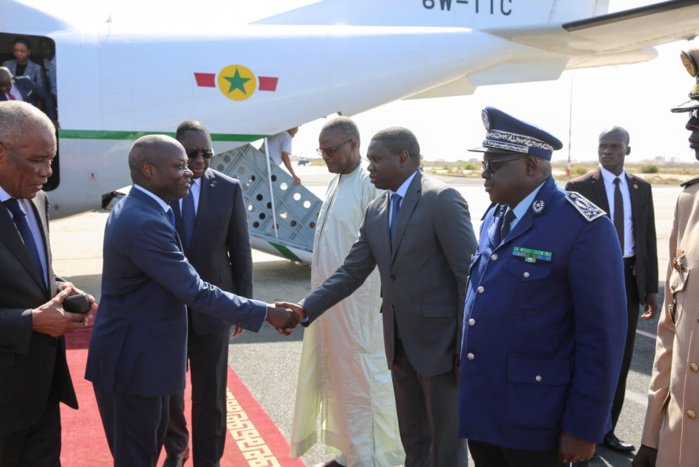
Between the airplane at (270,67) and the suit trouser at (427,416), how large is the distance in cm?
512

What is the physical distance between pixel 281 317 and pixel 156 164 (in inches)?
39.8

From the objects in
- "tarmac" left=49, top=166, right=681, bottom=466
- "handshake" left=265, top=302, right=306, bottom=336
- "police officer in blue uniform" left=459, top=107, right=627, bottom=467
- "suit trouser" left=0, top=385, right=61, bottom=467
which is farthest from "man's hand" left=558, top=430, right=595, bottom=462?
"suit trouser" left=0, top=385, right=61, bottom=467

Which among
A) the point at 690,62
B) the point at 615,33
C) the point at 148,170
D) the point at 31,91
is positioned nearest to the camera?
the point at 690,62

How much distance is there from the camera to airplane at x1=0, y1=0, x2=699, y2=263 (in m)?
6.73

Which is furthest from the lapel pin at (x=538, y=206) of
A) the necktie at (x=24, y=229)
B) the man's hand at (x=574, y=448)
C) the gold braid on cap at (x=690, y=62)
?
the necktie at (x=24, y=229)

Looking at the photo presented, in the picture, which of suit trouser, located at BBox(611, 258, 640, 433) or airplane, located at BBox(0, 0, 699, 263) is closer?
suit trouser, located at BBox(611, 258, 640, 433)

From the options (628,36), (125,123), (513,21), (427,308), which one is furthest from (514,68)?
(427,308)

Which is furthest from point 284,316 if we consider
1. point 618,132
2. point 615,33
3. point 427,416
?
point 615,33

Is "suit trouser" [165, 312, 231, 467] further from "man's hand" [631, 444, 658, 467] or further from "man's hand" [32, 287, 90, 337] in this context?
"man's hand" [631, 444, 658, 467]

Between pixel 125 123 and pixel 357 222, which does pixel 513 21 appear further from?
pixel 357 222

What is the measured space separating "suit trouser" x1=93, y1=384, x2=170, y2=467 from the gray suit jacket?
114 centimetres

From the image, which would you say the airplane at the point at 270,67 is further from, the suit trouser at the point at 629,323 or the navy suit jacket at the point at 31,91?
the suit trouser at the point at 629,323

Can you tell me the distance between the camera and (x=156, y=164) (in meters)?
2.46

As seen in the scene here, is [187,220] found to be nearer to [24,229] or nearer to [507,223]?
[24,229]
